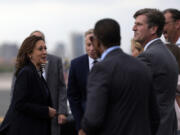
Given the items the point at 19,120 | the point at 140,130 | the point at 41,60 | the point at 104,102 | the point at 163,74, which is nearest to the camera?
the point at 104,102

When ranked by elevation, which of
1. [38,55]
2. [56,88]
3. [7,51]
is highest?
[38,55]

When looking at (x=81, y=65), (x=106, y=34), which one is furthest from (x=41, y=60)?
(x=106, y=34)

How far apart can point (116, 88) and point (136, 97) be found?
165 mm

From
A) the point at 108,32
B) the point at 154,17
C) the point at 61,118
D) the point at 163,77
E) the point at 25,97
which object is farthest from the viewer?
the point at 61,118

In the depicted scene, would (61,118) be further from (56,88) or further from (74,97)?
(74,97)

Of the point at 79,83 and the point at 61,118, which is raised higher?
the point at 79,83

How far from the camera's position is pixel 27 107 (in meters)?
3.79

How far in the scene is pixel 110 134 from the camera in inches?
103

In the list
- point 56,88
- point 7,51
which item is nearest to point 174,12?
point 56,88

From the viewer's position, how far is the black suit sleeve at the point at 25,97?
148 inches

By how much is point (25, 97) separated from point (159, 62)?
133cm

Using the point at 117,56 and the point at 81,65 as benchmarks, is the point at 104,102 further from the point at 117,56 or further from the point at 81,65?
the point at 81,65

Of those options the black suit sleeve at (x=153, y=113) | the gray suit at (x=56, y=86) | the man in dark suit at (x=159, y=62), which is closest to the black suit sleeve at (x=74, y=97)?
the man in dark suit at (x=159, y=62)

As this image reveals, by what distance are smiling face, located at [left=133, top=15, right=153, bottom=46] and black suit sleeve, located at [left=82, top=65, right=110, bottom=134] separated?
838 mm
